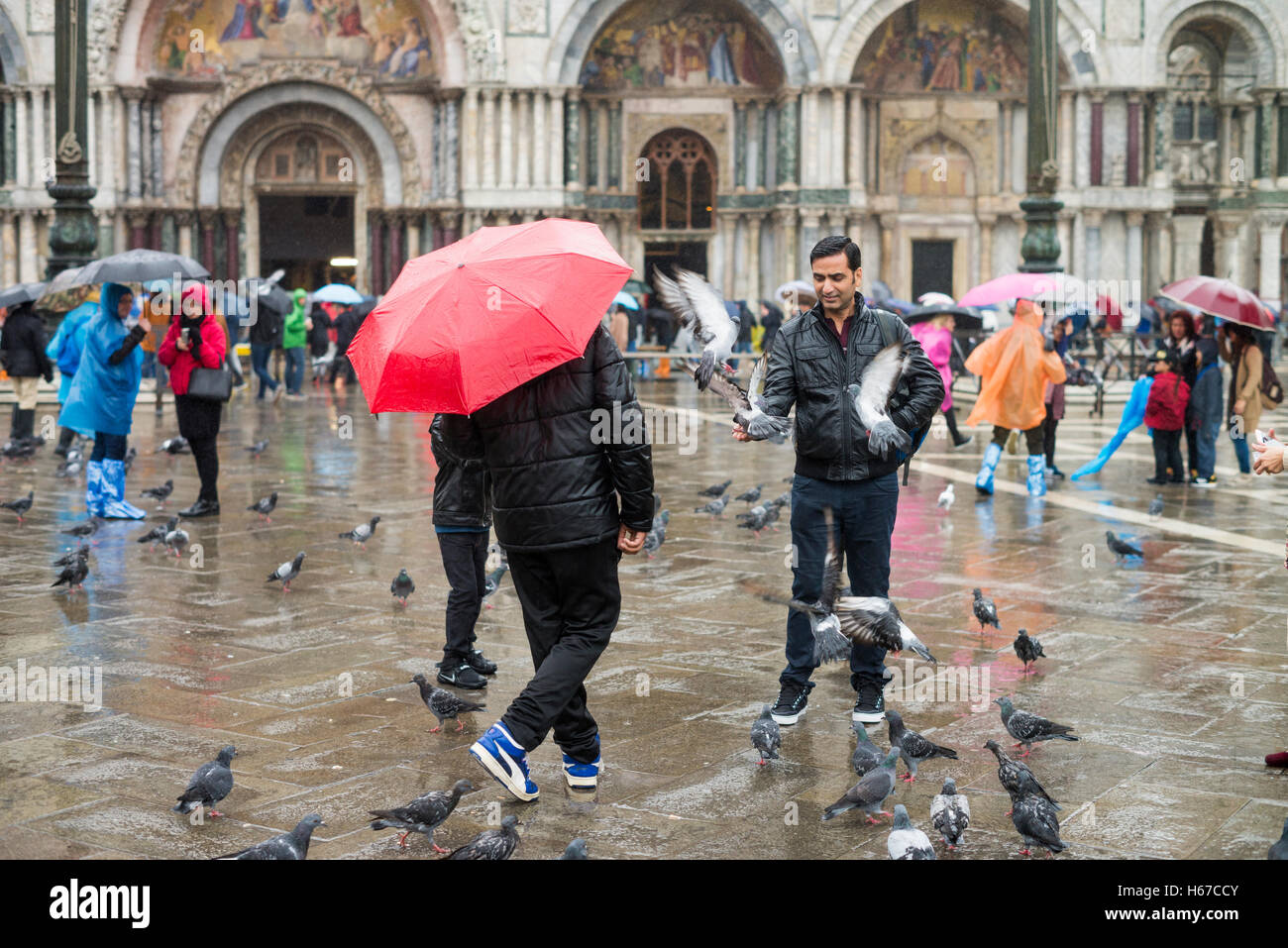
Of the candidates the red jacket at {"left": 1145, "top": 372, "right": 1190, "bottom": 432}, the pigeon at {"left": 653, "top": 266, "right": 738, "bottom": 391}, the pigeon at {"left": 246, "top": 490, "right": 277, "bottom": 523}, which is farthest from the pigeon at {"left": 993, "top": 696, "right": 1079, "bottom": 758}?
the red jacket at {"left": 1145, "top": 372, "right": 1190, "bottom": 432}

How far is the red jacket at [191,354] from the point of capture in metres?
10.4

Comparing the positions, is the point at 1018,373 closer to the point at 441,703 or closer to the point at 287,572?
the point at 287,572

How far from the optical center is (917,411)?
5535mm

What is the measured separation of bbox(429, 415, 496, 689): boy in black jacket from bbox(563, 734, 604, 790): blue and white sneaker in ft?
4.65

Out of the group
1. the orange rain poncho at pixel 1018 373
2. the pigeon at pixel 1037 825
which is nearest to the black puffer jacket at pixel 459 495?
the pigeon at pixel 1037 825

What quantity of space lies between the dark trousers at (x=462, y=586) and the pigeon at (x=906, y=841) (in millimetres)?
2549

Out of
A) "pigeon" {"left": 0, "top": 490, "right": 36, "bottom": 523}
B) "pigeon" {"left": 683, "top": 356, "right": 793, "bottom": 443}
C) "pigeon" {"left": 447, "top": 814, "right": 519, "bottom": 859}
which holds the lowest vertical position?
"pigeon" {"left": 447, "top": 814, "right": 519, "bottom": 859}

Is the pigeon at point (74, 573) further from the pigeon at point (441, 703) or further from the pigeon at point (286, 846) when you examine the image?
the pigeon at point (286, 846)

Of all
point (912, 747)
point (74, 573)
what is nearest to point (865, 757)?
point (912, 747)

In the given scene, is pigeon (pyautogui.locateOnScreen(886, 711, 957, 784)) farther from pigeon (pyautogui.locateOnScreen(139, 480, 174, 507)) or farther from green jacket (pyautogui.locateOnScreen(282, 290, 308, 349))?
green jacket (pyautogui.locateOnScreen(282, 290, 308, 349))

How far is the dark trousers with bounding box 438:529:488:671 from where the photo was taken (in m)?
6.33

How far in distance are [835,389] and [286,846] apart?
2491mm

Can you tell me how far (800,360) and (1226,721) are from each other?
2.11m
